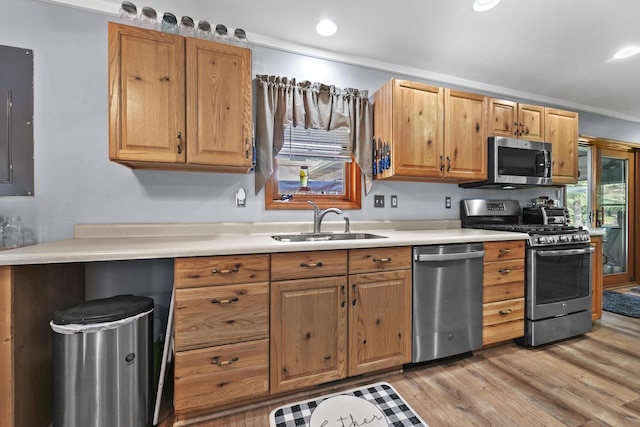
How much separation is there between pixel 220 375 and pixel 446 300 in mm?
1514

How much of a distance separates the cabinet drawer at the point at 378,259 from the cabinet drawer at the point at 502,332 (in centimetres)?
92

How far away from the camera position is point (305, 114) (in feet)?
7.51

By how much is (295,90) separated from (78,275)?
1966 mm

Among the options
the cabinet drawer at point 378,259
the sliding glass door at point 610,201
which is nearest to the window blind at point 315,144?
the cabinet drawer at point 378,259

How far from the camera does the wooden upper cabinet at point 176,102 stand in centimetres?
161

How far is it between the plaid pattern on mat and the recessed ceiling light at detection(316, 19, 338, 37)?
2492 mm

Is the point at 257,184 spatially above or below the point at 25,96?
below

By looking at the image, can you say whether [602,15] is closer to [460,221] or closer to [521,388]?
[460,221]

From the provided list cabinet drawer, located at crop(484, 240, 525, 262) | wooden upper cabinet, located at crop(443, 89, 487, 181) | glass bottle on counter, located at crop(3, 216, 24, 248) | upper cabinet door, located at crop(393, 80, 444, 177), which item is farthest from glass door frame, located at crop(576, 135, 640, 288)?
glass bottle on counter, located at crop(3, 216, 24, 248)

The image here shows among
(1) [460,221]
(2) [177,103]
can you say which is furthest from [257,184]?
(1) [460,221]

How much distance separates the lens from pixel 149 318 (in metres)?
1.46

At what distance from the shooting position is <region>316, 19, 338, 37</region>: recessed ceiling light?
79.6 inches

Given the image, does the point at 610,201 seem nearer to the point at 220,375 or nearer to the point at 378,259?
the point at 378,259

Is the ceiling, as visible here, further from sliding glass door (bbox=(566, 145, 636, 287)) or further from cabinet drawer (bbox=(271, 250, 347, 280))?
cabinet drawer (bbox=(271, 250, 347, 280))
